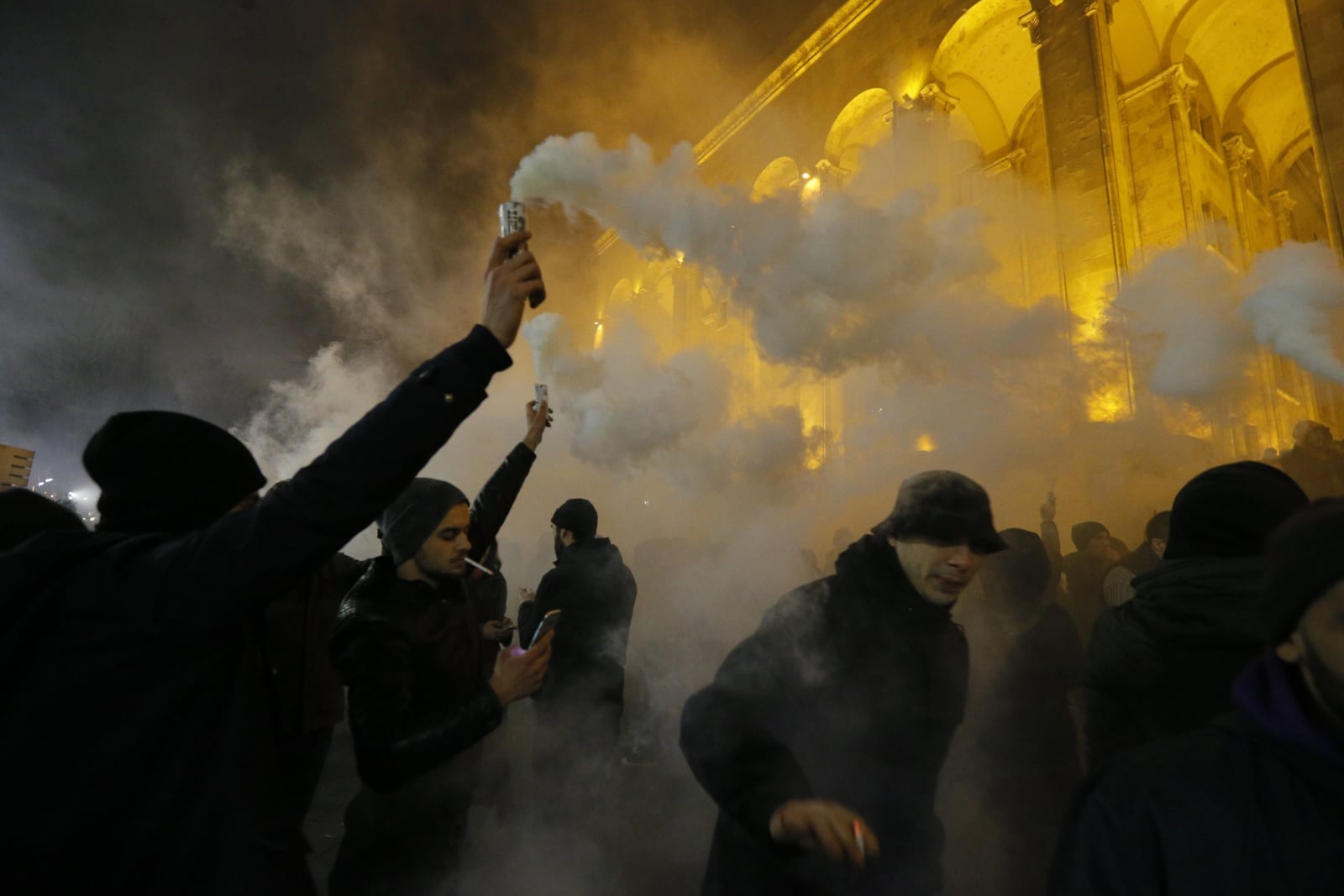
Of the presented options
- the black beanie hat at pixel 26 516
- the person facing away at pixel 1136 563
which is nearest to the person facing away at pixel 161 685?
the black beanie hat at pixel 26 516

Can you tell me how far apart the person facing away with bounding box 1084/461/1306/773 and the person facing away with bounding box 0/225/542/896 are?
5.87 feet

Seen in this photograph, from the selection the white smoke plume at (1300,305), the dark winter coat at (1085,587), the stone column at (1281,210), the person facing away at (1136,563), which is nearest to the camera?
the person facing away at (1136,563)

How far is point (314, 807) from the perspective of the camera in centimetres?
382

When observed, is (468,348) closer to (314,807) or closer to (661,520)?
(314,807)

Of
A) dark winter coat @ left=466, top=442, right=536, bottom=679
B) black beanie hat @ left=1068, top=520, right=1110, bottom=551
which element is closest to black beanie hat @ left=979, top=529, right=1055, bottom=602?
dark winter coat @ left=466, top=442, right=536, bottom=679

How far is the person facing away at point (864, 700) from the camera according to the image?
4.99 ft

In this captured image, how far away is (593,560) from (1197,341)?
5.78 meters

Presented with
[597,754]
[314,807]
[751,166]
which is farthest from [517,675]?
[751,166]

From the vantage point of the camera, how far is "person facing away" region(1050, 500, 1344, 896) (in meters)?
0.85

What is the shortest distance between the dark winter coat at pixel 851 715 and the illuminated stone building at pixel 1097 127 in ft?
17.0

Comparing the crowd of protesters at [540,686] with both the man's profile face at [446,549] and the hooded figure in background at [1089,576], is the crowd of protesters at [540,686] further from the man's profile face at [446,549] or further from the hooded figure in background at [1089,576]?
the hooded figure in background at [1089,576]

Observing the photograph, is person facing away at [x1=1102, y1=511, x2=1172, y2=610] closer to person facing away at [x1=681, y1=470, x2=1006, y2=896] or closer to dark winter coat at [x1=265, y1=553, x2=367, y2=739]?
person facing away at [x1=681, y1=470, x2=1006, y2=896]

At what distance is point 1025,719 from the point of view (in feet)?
8.11

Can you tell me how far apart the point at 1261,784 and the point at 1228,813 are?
0.06m
